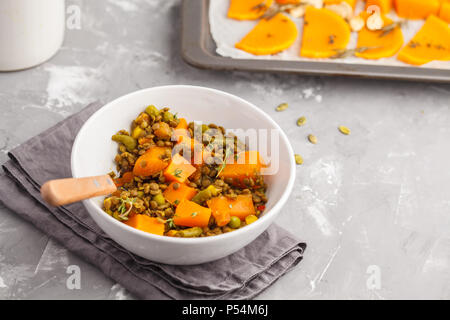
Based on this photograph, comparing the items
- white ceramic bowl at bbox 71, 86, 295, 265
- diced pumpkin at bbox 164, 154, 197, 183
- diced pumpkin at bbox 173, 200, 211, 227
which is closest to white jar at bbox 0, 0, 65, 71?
white ceramic bowl at bbox 71, 86, 295, 265

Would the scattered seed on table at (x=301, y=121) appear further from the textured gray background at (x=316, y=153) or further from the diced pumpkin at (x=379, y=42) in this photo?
the diced pumpkin at (x=379, y=42)

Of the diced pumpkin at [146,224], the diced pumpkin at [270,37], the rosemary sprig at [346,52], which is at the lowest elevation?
the diced pumpkin at [146,224]

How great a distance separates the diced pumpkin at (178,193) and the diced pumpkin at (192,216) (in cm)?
5

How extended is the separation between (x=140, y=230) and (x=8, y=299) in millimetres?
373

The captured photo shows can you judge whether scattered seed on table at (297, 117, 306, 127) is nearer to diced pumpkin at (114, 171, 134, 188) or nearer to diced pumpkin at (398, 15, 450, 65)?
diced pumpkin at (398, 15, 450, 65)

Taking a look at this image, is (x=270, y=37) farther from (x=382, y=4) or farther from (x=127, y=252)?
(x=127, y=252)

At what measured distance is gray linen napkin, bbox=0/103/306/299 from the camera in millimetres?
1376

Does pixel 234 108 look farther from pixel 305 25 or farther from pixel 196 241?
pixel 305 25

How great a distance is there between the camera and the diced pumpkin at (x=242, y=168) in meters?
1.49

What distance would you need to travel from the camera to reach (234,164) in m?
1.50

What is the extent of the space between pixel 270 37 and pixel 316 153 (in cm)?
57

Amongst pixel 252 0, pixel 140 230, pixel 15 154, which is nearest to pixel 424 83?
pixel 252 0

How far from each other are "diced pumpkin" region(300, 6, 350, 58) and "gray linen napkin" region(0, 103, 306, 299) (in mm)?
847

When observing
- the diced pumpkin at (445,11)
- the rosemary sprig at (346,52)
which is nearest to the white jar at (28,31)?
the rosemary sprig at (346,52)
